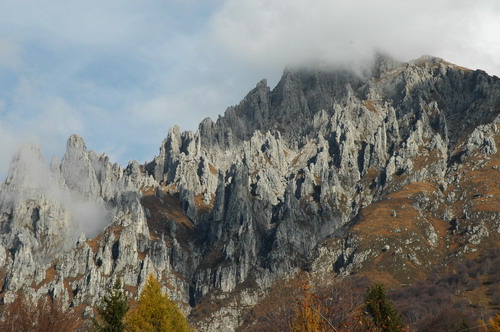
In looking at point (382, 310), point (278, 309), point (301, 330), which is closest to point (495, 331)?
point (301, 330)

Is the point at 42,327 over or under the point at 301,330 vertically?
over

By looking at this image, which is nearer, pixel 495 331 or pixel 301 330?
pixel 301 330

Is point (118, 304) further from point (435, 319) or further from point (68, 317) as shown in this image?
point (435, 319)

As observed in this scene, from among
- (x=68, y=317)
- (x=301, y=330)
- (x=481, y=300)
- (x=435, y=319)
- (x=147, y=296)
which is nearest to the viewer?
(x=301, y=330)

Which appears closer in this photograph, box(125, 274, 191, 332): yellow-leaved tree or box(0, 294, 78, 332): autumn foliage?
box(0, 294, 78, 332): autumn foliage

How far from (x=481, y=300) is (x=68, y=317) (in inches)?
6972

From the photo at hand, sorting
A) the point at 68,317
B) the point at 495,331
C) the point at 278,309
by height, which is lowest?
the point at 495,331

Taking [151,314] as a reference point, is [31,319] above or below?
below

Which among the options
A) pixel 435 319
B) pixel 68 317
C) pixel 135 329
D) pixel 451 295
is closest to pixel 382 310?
pixel 135 329

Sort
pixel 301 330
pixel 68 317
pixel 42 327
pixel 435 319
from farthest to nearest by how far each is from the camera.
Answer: pixel 435 319
pixel 68 317
pixel 42 327
pixel 301 330

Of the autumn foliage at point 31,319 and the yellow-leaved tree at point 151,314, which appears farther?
the yellow-leaved tree at point 151,314

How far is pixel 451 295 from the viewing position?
191875 mm

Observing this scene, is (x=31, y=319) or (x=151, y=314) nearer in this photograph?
(x=31, y=319)

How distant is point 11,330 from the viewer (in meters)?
40.4
